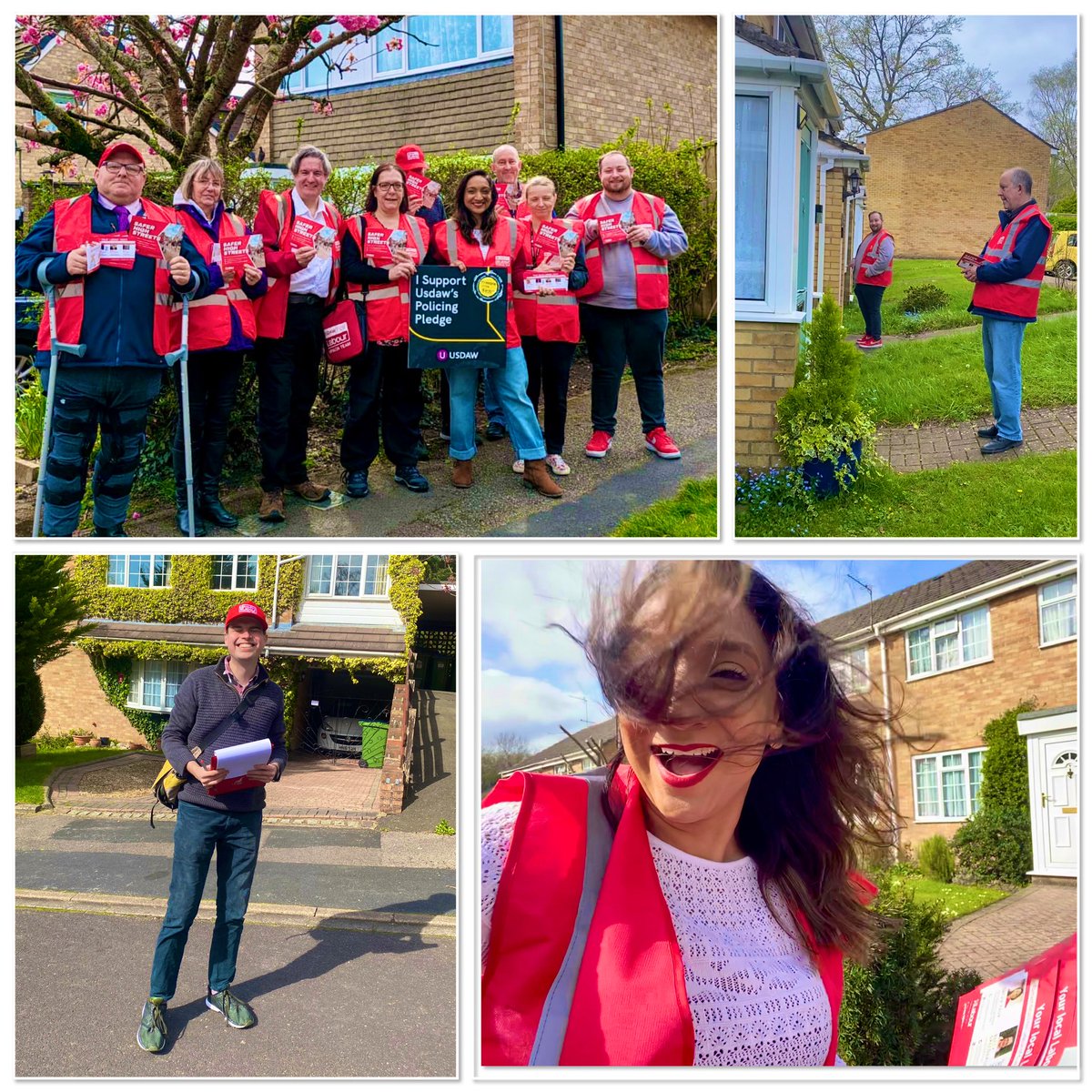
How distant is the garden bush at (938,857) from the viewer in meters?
3.69

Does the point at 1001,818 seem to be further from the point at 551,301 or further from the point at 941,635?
the point at 551,301

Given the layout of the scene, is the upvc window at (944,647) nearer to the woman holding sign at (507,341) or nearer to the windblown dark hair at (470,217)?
the woman holding sign at (507,341)

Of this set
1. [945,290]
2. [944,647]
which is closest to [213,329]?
[945,290]

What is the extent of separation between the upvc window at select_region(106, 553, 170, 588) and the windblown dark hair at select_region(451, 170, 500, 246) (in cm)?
180

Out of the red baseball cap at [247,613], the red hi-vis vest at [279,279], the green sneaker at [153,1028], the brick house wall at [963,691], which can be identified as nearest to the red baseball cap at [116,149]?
the red hi-vis vest at [279,279]

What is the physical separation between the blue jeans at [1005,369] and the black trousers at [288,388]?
283cm

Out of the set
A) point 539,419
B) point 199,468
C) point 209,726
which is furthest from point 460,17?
point 209,726

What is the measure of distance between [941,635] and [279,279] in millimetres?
3038

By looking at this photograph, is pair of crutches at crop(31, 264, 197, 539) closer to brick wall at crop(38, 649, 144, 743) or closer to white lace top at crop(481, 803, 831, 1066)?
brick wall at crop(38, 649, 144, 743)

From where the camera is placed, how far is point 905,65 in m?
4.19

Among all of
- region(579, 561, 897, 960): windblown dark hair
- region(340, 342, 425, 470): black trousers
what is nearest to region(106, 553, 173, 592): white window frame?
region(340, 342, 425, 470): black trousers

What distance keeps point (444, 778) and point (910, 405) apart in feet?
8.17

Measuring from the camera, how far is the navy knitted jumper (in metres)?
3.86
